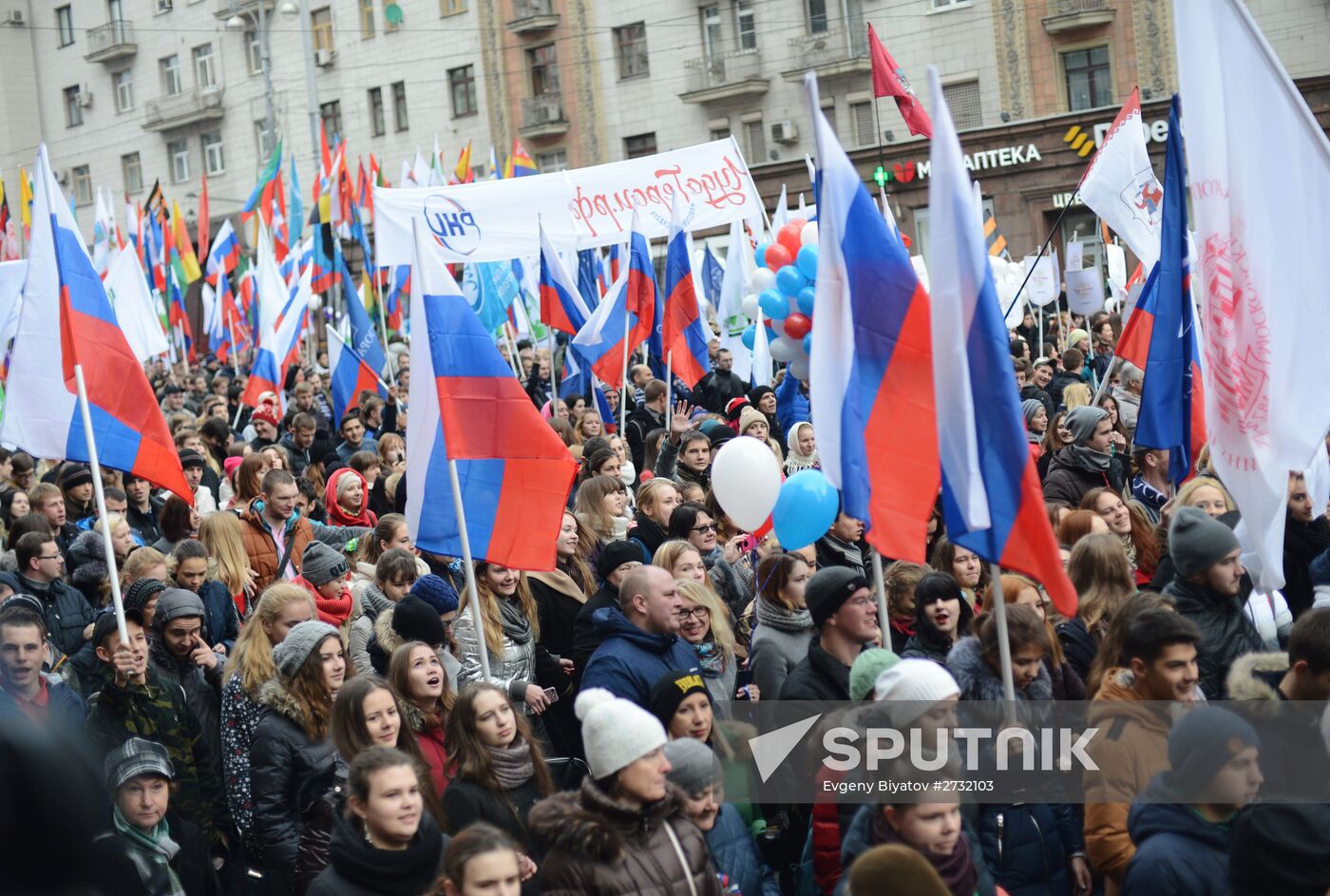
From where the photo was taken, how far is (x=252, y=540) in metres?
9.13

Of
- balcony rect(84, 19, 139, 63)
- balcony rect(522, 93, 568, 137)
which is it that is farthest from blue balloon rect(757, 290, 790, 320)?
balcony rect(84, 19, 139, 63)

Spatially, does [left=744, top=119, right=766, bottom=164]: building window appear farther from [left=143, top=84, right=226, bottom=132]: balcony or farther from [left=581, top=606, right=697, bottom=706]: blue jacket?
[left=581, top=606, right=697, bottom=706]: blue jacket

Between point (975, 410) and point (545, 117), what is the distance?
37811 mm

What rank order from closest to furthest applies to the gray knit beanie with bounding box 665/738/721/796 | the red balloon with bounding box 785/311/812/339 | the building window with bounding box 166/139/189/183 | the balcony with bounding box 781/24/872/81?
1. the gray knit beanie with bounding box 665/738/721/796
2. the red balloon with bounding box 785/311/812/339
3. the balcony with bounding box 781/24/872/81
4. the building window with bounding box 166/139/189/183

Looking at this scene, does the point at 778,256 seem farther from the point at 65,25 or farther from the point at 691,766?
the point at 65,25

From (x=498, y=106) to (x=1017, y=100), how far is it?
14.6 m

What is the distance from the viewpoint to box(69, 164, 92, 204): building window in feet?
186

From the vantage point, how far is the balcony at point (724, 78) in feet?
125

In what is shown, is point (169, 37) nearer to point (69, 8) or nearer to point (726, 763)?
point (69, 8)

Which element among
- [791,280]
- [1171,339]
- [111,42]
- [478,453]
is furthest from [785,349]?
[111,42]

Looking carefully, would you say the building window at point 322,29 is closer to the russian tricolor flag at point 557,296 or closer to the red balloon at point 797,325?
the russian tricolor flag at point 557,296

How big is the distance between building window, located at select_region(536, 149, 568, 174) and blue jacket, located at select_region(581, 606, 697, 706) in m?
36.7

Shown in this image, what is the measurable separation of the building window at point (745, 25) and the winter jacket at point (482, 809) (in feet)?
115

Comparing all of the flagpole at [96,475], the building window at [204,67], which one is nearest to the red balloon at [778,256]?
the flagpole at [96,475]
